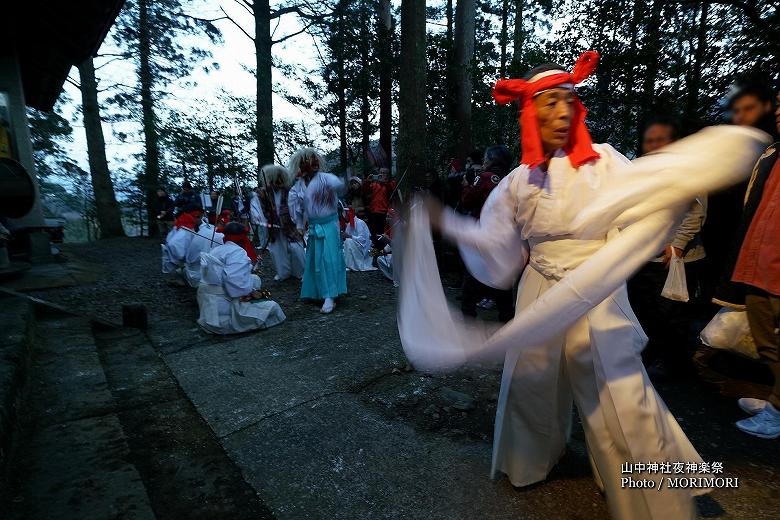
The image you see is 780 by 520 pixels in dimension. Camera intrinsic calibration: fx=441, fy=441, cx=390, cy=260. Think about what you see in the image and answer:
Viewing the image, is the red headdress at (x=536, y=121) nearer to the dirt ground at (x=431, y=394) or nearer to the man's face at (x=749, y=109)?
the man's face at (x=749, y=109)

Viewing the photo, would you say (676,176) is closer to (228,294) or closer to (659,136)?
(659,136)

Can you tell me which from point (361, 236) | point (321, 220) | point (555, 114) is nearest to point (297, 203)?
point (321, 220)

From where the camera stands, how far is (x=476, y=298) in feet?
16.7

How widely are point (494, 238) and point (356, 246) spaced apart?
7.01 meters

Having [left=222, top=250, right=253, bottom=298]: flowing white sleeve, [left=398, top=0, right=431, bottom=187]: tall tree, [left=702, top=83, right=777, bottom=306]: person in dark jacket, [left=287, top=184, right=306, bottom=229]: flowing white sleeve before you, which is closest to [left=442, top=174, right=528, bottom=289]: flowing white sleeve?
[left=702, top=83, right=777, bottom=306]: person in dark jacket

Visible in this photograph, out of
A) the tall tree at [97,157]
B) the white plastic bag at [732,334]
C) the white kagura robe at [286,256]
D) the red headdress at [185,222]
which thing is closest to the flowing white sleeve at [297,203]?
the white kagura robe at [286,256]

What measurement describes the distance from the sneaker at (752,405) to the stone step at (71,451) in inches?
138

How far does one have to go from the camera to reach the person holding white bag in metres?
3.18

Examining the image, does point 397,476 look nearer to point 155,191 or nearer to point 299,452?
point 299,452

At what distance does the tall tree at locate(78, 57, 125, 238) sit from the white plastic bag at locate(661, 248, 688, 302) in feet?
56.7

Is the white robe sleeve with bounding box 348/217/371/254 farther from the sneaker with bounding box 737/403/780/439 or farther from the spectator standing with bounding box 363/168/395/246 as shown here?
the sneaker with bounding box 737/403/780/439

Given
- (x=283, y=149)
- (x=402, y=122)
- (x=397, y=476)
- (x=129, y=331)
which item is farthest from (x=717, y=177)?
(x=283, y=149)

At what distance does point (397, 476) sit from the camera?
7.72 ft

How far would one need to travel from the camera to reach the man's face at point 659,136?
10.4 feet
